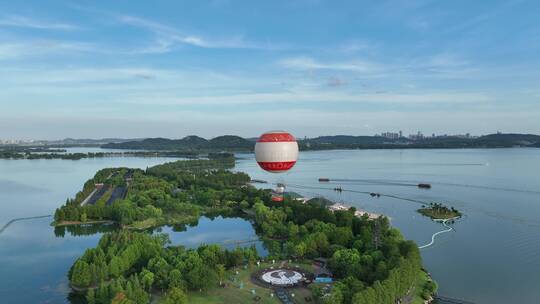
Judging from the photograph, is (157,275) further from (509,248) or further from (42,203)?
(42,203)

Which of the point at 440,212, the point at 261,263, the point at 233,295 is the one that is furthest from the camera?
the point at 440,212

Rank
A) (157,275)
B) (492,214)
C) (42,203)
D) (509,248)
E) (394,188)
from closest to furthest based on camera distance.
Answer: (157,275), (509,248), (492,214), (42,203), (394,188)

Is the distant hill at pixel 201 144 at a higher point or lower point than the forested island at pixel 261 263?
higher

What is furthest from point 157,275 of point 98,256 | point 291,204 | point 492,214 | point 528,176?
point 528,176

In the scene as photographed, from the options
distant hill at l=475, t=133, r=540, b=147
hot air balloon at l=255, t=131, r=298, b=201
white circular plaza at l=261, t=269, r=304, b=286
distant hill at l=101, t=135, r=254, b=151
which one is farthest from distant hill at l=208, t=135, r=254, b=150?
white circular plaza at l=261, t=269, r=304, b=286

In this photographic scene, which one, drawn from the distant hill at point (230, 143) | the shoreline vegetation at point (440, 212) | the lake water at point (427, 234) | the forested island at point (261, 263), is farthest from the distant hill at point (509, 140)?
the forested island at point (261, 263)

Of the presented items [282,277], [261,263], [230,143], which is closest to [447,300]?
[282,277]

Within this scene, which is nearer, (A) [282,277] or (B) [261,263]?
(A) [282,277]

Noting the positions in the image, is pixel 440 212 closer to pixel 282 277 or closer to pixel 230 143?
pixel 282 277

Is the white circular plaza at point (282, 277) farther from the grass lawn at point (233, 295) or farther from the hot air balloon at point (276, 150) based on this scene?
the hot air balloon at point (276, 150)
